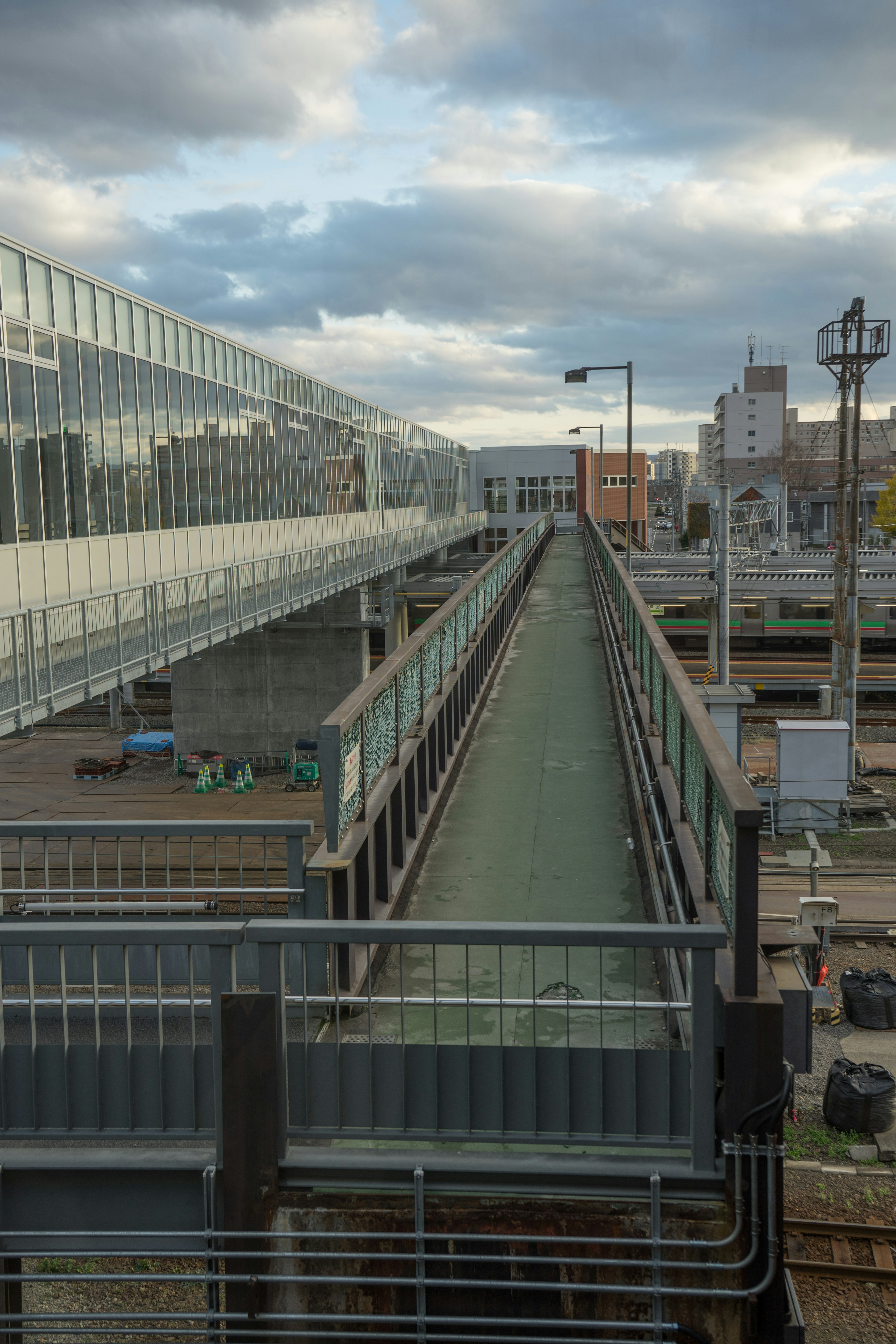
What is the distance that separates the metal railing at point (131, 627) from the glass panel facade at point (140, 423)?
2.06 meters

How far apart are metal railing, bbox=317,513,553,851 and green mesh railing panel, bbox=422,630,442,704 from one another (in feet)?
0.04

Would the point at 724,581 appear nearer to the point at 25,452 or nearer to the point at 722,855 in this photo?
the point at 25,452

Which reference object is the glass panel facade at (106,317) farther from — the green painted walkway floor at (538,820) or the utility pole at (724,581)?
the utility pole at (724,581)

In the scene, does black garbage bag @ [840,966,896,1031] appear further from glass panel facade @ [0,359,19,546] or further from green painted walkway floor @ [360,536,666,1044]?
glass panel facade @ [0,359,19,546]

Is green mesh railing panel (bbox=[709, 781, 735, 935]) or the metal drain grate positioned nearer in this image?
green mesh railing panel (bbox=[709, 781, 735, 935])

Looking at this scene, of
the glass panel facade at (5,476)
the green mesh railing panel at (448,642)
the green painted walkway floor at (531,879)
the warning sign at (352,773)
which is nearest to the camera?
the green painted walkway floor at (531,879)

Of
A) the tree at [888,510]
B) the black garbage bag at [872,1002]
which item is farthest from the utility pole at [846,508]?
the tree at [888,510]

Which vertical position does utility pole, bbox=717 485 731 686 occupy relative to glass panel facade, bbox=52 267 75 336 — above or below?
below

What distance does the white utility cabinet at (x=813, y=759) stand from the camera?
27.2m

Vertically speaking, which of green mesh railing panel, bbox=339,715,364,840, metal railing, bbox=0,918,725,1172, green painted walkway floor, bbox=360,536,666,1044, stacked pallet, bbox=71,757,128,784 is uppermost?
green mesh railing panel, bbox=339,715,364,840

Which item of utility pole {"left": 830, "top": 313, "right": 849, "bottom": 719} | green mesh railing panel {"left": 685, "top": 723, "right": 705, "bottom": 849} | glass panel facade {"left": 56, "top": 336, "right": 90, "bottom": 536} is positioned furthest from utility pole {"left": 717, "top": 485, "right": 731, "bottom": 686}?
green mesh railing panel {"left": 685, "top": 723, "right": 705, "bottom": 849}

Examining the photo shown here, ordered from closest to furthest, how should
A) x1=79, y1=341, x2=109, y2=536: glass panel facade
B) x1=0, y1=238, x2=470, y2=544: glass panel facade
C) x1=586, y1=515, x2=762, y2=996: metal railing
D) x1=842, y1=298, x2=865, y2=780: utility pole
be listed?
x1=586, y1=515, x2=762, y2=996: metal railing
x1=0, y1=238, x2=470, y2=544: glass panel facade
x1=79, y1=341, x2=109, y2=536: glass panel facade
x1=842, y1=298, x2=865, y2=780: utility pole

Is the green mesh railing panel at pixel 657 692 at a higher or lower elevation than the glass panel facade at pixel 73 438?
lower

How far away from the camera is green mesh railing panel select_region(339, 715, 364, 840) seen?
5.75m
